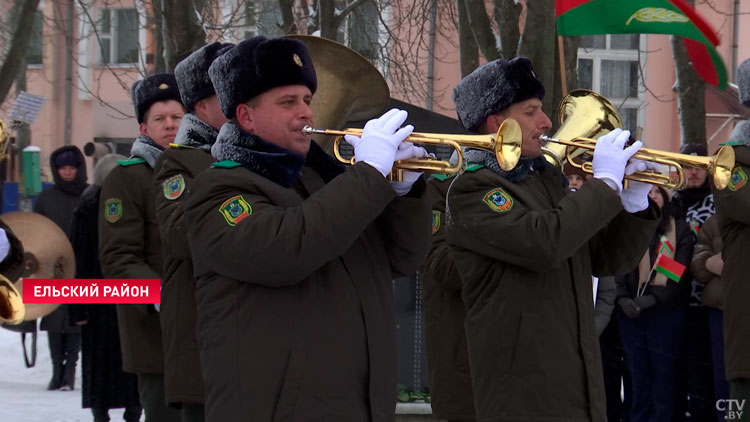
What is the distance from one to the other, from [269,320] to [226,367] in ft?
0.58

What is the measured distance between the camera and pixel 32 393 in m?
10.2

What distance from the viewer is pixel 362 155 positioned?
11.8ft

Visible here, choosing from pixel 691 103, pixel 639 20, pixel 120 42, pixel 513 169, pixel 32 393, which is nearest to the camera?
pixel 513 169

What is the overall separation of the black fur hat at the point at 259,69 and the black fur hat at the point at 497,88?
1.30m

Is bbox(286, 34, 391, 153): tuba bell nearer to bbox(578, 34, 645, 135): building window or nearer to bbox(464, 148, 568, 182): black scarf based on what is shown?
bbox(464, 148, 568, 182): black scarf

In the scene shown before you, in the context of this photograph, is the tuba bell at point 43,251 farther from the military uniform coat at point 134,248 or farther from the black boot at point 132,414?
the military uniform coat at point 134,248

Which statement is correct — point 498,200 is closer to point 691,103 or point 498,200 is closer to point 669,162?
point 669,162

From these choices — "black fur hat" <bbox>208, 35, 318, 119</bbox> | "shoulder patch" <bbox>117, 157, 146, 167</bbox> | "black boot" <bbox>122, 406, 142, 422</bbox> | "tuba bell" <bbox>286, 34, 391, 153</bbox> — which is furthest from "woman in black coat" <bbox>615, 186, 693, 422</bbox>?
"black fur hat" <bbox>208, 35, 318, 119</bbox>

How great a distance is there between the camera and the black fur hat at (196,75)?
5.14 meters

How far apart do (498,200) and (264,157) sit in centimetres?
119

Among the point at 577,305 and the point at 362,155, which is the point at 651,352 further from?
A: the point at 362,155

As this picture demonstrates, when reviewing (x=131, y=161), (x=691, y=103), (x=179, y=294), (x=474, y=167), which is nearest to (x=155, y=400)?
(x=179, y=294)

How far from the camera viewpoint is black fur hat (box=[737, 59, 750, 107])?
6.05 meters

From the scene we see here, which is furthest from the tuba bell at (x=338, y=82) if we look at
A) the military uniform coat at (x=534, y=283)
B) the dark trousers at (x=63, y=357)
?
the dark trousers at (x=63, y=357)
